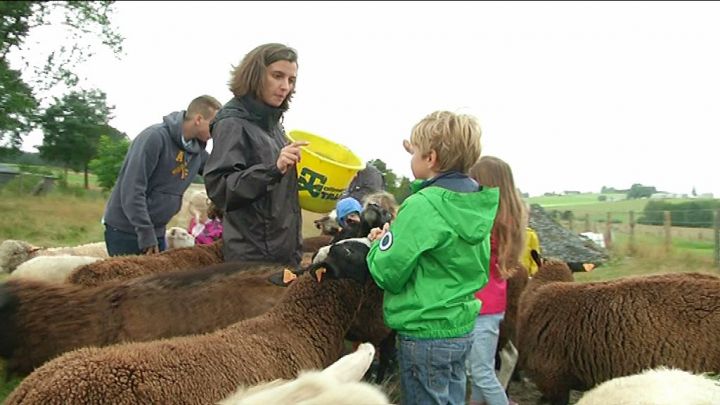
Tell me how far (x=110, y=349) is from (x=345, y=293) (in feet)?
4.34

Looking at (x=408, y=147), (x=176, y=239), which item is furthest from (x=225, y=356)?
(x=176, y=239)

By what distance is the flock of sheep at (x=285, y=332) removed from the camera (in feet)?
8.89

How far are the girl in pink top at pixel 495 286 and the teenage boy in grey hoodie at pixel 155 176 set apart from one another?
8.44 ft

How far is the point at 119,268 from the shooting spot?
4945 millimetres

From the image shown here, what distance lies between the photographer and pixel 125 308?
391cm

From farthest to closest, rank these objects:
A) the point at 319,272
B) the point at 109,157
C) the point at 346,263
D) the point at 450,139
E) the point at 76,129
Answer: the point at 109,157 < the point at 76,129 < the point at 319,272 < the point at 346,263 < the point at 450,139

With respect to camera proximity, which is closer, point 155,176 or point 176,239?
point 155,176

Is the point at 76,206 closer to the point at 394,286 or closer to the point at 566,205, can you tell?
the point at 566,205

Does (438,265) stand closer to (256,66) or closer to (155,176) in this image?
(256,66)

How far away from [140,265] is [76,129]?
1278 inches

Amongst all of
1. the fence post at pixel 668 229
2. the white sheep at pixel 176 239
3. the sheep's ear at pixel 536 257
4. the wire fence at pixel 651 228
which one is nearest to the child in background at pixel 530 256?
the sheep's ear at pixel 536 257

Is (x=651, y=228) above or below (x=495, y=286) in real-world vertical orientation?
below

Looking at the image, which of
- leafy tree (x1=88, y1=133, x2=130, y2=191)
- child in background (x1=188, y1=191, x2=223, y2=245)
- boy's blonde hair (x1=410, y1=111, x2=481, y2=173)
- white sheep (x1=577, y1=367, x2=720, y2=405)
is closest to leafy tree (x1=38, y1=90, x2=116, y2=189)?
leafy tree (x1=88, y1=133, x2=130, y2=191)

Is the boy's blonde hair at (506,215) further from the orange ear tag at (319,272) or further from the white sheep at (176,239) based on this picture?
the white sheep at (176,239)
